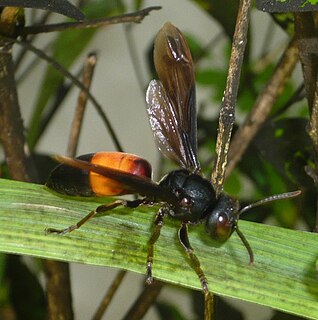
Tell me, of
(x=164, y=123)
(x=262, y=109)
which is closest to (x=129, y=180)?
(x=164, y=123)

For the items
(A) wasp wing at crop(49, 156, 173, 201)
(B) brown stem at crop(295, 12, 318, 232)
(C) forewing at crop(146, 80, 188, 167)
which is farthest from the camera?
(C) forewing at crop(146, 80, 188, 167)

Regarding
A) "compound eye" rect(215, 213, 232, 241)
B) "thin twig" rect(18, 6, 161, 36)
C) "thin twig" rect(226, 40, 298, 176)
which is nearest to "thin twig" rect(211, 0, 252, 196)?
"compound eye" rect(215, 213, 232, 241)

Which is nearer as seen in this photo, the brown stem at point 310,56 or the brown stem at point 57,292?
the brown stem at point 310,56

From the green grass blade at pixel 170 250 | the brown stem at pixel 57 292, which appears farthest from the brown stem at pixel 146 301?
the green grass blade at pixel 170 250

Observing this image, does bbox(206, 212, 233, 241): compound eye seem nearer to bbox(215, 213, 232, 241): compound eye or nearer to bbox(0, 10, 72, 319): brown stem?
bbox(215, 213, 232, 241): compound eye

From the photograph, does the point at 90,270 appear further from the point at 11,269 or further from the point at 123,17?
the point at 123,17

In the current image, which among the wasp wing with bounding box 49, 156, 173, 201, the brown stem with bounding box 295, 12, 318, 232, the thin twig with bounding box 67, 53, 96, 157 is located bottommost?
the thin twig with bounding box 67, 53, 96, 157

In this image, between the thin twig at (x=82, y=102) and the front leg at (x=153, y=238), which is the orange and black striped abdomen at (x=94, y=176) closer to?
the front leg at (x=153, y=238)
